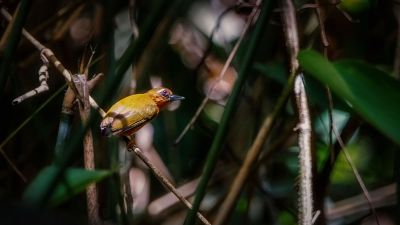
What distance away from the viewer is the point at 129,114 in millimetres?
1268

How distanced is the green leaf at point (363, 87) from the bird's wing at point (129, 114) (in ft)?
0.92

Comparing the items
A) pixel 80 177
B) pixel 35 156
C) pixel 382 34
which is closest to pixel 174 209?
pixel 35 156

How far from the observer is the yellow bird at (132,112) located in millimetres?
1232

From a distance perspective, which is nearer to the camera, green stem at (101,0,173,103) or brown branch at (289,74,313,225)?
green stem at (101,0,173,103)

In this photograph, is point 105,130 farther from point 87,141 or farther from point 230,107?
point 230,107

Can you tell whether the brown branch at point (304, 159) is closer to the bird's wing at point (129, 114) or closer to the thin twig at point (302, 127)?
the thin twig at point (302, 127)

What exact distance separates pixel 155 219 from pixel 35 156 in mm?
350

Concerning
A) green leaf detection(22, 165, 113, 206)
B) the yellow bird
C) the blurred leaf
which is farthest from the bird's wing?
the blurred leaf

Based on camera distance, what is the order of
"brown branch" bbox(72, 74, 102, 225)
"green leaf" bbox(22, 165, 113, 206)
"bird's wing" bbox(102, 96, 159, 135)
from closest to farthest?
"green leaf" bbox(22, 165, 113, 206) → "brown branch" bbox(72, 74, 102, 225) → "bird's wing" bbox(102, 96, 159, 135)

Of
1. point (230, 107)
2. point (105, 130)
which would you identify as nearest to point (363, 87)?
point (230, 107)

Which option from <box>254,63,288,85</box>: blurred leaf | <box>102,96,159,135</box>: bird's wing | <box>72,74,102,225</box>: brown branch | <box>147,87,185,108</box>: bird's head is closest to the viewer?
<box>72,74,102,225</box>: brown branch

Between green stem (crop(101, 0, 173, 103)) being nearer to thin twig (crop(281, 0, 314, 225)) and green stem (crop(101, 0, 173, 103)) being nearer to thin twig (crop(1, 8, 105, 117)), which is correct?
thin twig (crop(1, 8, 105, 117))

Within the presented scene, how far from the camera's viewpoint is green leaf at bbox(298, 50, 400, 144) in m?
1.08

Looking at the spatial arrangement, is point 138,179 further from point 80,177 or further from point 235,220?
point 80,177
